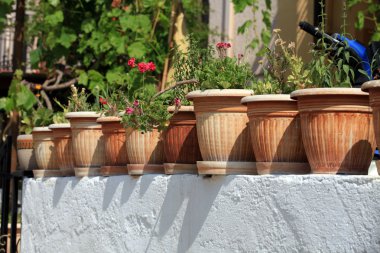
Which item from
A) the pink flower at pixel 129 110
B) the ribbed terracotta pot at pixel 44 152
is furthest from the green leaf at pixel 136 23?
the pink flower at pixel 129 110

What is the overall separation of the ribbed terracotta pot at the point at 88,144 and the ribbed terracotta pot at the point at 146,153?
772 mm

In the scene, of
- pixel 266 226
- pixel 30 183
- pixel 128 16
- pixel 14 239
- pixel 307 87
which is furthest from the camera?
pixel 128 16

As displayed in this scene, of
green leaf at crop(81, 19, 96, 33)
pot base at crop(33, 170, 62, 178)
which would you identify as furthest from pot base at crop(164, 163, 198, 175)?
green leaf at crop(81, 19, 96, 33)

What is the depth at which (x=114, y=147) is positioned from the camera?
6469 millimetres

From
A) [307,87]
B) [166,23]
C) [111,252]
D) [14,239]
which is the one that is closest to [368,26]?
[166,23]

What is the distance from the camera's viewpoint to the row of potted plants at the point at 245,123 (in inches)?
173

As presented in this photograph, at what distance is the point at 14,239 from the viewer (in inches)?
333

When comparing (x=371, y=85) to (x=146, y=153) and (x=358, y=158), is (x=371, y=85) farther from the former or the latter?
(x=146, y=153)

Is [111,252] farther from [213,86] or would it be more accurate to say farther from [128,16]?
[128,16]

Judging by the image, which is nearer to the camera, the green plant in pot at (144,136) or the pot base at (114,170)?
the green plant in pot at (144,136)

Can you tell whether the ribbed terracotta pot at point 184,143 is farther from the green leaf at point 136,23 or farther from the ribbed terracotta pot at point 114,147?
the green leaf at point 136,23

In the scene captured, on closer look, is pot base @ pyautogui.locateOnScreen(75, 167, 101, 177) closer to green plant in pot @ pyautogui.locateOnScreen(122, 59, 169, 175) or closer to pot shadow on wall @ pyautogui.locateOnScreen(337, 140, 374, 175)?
green plant in pot @ pyautogui.locateOnScreen(122, 59, 169, 175)

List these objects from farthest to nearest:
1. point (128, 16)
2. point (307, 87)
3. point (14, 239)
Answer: point (128, 16) < point (14, 239) < point (307, 87)

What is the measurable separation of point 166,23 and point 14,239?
323cm
